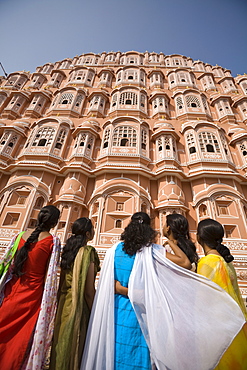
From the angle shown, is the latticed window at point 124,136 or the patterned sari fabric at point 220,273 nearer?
the patterned sari fabric at point 220,273

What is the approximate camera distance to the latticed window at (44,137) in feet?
42.8

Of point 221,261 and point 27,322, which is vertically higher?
point 221,261

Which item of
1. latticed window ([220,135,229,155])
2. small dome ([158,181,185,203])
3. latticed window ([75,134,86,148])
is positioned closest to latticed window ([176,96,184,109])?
latticed window ([220,135,229,155])

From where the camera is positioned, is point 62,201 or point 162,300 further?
point 62,201

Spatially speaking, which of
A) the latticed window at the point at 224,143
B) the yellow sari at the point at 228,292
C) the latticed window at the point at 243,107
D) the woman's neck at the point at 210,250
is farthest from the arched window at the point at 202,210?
the latticed window at the point at 243,107

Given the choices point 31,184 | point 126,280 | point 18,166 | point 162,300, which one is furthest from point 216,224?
point 18,166

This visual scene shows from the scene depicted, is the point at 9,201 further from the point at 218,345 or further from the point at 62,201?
the point at 218,345

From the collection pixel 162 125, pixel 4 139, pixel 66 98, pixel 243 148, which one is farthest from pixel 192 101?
pixel 4 139

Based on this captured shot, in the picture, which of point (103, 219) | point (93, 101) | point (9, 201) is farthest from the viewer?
point (93, 101)

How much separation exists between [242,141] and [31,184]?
1424cm

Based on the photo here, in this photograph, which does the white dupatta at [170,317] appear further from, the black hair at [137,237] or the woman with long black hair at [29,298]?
the woman with long black hair at [29,298]

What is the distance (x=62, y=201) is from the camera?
10188mm

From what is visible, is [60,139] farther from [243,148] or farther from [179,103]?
[243,148]

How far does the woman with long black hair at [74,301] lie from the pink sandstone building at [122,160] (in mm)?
6280
